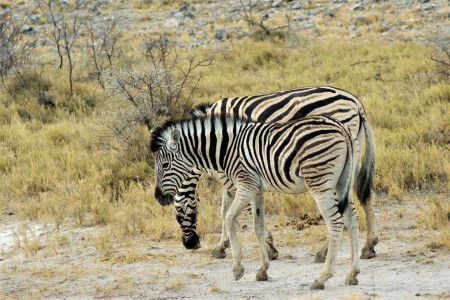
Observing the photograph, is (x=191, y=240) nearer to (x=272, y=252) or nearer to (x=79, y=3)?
(x=272, y=252)

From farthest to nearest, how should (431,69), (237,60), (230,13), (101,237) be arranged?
(230,13) → (237,60) → (431,69) → (101,237)

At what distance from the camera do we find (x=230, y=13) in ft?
79.2

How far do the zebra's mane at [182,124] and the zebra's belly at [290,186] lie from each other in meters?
0.70

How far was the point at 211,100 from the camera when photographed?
1508cm

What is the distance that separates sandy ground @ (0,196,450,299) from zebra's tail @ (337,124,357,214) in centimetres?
75

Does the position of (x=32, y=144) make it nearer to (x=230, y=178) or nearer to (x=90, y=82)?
(x=90, y=82)

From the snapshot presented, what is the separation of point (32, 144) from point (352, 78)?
20.7 ft

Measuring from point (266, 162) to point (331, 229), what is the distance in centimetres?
87

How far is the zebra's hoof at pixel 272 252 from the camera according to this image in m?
8.41

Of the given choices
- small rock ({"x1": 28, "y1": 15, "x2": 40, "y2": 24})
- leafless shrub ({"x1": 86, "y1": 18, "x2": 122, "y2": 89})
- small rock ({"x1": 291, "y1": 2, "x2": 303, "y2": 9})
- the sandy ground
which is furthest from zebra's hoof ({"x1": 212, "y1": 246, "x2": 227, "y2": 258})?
small rock ({"x1": 28, "y1": 15, "x2": 40, "y2": 24})

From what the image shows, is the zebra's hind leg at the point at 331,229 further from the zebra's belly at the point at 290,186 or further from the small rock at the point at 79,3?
the small rock at the point at 79,3

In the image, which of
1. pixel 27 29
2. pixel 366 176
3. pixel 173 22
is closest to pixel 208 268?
pixel 366 176

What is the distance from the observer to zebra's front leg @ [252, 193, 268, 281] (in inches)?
298

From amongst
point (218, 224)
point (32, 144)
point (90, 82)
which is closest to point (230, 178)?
point (218, 224)
